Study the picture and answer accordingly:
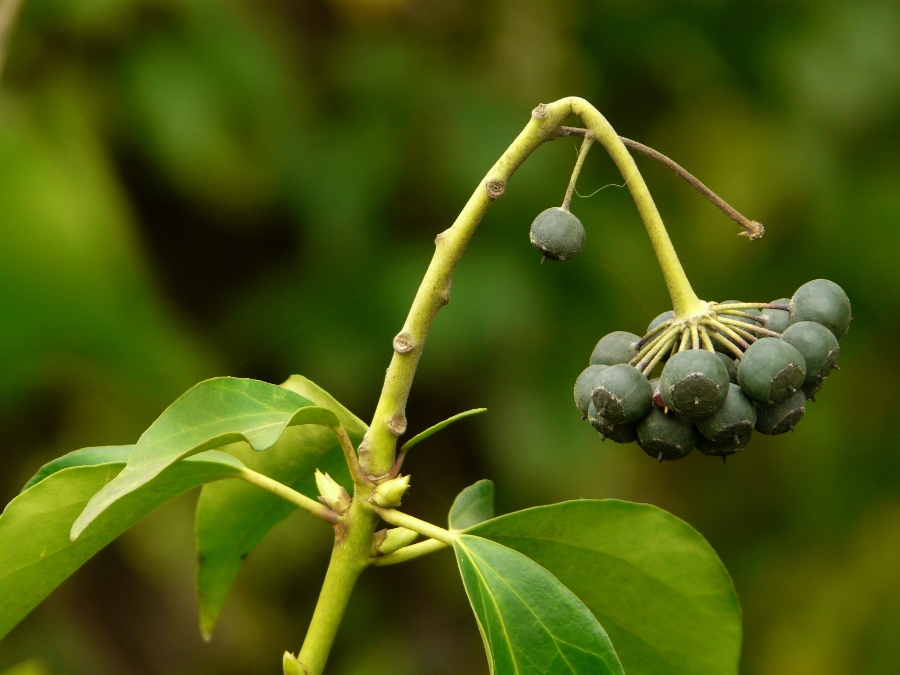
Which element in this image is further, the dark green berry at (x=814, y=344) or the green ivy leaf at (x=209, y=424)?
the dark green berry at (x=814, y=344)

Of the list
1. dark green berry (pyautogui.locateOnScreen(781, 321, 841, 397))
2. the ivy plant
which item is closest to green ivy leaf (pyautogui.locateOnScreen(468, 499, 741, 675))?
the ivy plant

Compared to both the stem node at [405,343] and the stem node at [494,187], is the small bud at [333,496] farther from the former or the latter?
the stem node at [494,187]

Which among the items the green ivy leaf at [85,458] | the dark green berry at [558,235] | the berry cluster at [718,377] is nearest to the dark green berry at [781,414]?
the berry cluster at [718,377]

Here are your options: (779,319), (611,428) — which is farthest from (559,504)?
(779,319)

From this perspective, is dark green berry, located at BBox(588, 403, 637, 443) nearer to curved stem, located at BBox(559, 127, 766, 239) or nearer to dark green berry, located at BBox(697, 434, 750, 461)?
dark green berry, located at BBox(697, 434, 750, 461)

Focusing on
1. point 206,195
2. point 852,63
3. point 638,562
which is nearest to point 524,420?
point 206,195

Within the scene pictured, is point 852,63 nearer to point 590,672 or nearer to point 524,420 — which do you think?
point 524,420
